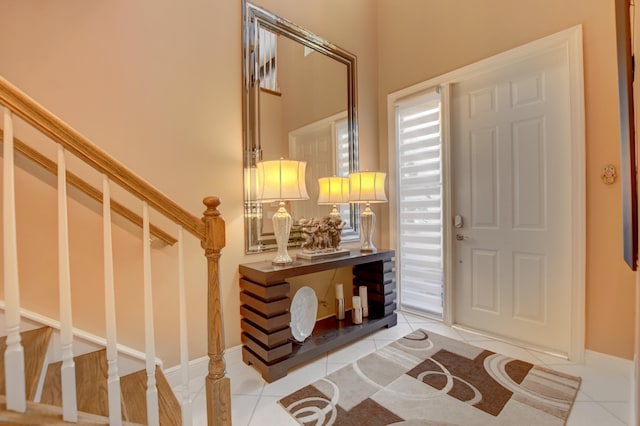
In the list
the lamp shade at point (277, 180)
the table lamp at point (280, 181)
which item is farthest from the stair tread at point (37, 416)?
the lamp shade at point (277, 180)

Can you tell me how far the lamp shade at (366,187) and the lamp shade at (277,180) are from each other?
2.26ft

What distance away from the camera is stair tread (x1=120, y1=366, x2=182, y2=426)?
1.24 m

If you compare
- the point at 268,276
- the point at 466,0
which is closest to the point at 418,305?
the point at 268,276

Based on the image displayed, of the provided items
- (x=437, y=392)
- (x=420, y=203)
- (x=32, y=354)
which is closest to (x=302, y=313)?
(x=437, y=392)

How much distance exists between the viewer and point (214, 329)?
122 cm

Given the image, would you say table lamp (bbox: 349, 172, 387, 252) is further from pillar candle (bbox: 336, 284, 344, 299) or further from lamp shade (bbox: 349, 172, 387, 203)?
pillar candle (bbox: 336, 284, 344, 299)

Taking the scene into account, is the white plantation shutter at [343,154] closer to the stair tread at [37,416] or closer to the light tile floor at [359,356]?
the light tile floor at [359,356]

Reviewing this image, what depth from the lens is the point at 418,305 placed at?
2.90m

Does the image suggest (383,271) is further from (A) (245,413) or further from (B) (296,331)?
(A) (245,413)

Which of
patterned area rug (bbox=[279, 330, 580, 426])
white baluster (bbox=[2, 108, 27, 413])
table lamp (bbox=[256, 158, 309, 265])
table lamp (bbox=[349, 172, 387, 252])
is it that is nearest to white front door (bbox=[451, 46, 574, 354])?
patterned area rug (bbox=[279, 330, 580, 426])

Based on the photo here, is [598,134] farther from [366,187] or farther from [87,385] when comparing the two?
[87,385]

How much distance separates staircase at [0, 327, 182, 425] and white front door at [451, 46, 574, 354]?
2.42 meters

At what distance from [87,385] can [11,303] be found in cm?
73

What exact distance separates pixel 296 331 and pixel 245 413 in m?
0.65
